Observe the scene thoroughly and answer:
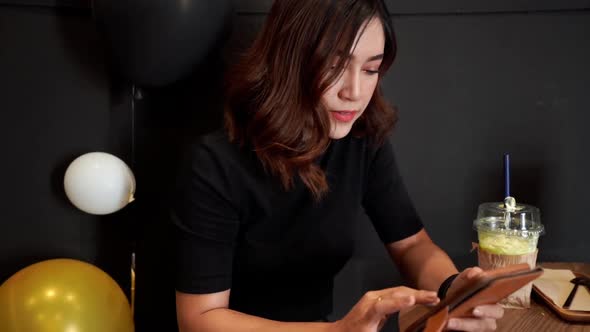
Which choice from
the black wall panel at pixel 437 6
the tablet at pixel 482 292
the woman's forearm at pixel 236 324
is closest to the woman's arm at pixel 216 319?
the woman's forearm at pixel 236 324

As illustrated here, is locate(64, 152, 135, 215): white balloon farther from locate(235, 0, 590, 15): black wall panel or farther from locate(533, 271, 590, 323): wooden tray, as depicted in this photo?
locate(533, 271, 590, 323): wooden tray

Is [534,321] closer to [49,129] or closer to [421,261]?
[421,261]

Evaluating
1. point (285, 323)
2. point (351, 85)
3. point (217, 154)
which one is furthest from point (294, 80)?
point (285, 323)

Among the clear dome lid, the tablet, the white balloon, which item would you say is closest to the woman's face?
the clear dome lid

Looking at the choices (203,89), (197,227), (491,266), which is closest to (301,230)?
(197,227)

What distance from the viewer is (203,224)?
45.4 inches

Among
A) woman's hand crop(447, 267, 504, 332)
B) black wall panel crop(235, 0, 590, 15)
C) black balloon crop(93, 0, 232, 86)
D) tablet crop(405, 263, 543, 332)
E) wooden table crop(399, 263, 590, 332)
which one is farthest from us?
black wall panel crop(235, 0, 590, 15)

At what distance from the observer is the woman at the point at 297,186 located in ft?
3.55

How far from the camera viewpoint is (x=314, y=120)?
1.15 metres

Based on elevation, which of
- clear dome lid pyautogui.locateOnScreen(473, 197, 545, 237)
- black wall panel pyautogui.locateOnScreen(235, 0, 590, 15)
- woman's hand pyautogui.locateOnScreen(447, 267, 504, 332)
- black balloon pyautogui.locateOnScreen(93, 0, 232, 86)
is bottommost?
woman's hand pyautogui.locateOnScreen(447, 267, 504, 332)

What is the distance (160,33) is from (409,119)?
72 cm

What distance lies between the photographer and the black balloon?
1288 millimetres

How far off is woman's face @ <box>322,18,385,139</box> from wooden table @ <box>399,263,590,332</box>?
39 cm

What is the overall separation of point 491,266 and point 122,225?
39.9 inches
